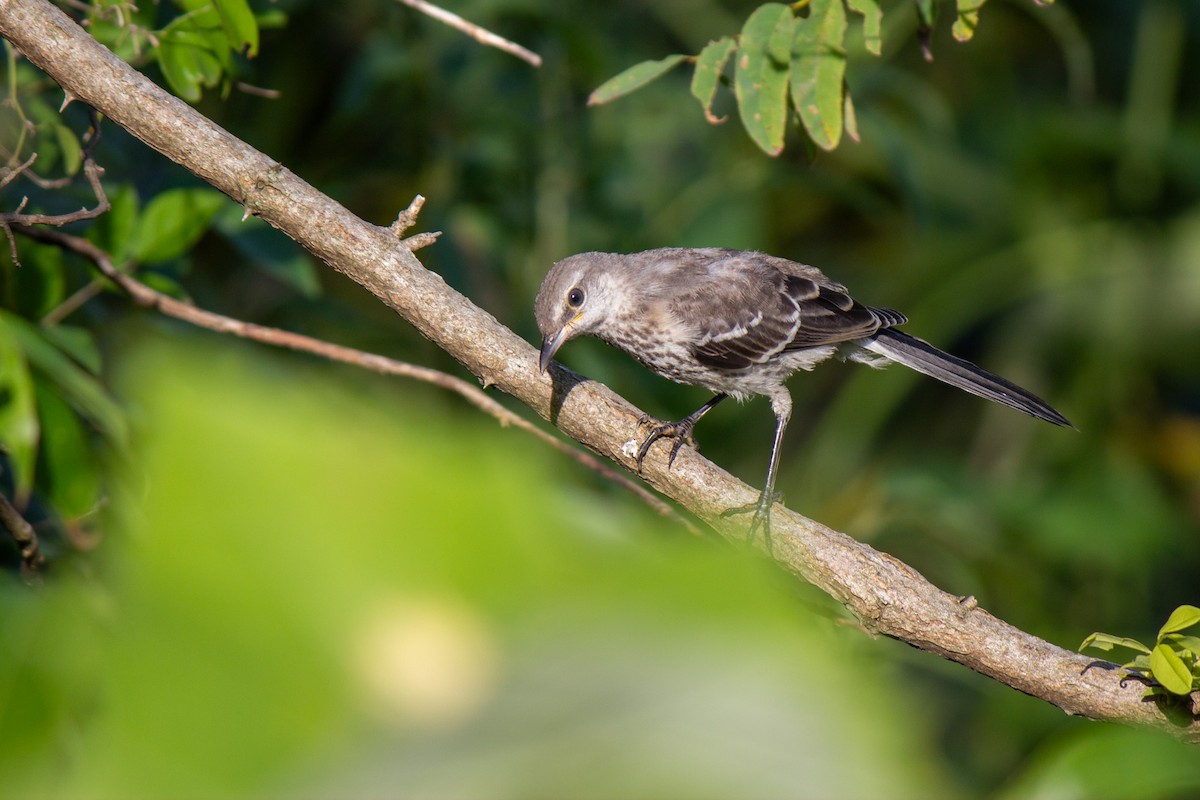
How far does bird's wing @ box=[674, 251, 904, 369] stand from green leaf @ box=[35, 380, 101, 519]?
248 cm

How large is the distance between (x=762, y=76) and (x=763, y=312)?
1746 millimetres

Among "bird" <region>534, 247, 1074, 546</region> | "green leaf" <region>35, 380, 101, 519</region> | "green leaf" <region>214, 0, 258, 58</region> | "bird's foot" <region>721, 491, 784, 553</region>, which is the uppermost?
"bird" <region>534, 247, 1074, 546</region>

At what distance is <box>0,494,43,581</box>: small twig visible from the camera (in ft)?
7.41

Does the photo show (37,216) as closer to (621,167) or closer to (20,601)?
(20,601)

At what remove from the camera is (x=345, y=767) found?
0.45 metres

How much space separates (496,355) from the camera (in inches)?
106

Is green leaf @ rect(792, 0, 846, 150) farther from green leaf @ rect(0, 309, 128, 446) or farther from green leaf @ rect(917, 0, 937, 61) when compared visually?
green leaf @ rect(0, 309, 128, 446)

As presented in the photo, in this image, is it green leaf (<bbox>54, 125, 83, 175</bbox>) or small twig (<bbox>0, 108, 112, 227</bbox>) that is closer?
small twig (<bbox>0, 108, 112, 227</bbox>)

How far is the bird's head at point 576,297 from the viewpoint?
4.21 m

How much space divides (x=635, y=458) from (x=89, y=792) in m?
2.34

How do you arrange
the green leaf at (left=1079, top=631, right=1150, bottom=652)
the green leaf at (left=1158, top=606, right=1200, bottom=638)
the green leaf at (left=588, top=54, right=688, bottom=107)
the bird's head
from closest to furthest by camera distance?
the green leaf at (left=1158, top=606, right=1200, bottom=638) → the green leaf at (left=1079, top=631, right=1150, bottom=652) → the green leaf at (left=588, top=54, right=688, bottom=107) → the bird's head

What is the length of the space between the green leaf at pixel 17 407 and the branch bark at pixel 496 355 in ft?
1.79

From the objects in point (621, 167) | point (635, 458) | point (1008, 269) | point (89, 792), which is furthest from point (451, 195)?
point (89, 792)

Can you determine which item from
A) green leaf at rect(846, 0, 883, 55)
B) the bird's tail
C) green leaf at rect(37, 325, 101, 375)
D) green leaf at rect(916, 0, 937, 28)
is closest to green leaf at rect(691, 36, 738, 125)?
green leaf at rect(846, 0, 883, 55)
